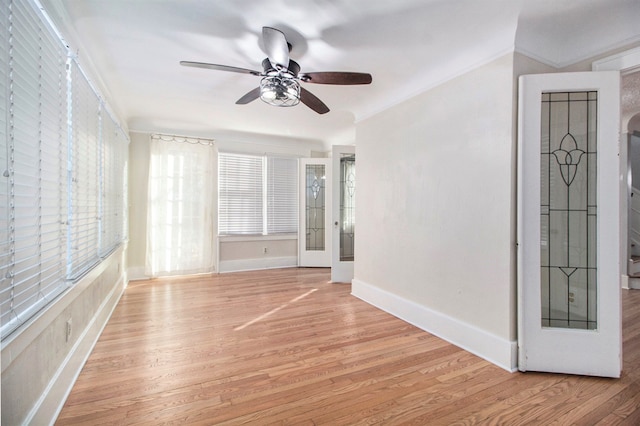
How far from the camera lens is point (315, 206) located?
596cm

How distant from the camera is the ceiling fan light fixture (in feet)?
7.54

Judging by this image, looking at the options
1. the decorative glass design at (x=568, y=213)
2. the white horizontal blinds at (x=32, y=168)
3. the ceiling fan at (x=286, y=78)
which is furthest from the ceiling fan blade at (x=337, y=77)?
the white horizontal blinds at (x=32, y=168)

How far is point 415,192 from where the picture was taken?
2992 millimetres

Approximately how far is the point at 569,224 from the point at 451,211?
82cm

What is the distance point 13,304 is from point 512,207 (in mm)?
2926

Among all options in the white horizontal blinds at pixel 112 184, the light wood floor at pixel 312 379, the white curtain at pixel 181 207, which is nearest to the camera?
the light wood floor at pixel 312 379

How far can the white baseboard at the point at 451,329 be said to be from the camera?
7.07 feet

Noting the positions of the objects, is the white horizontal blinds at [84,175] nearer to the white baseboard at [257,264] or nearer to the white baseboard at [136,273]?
the white baseboard at [136,273]

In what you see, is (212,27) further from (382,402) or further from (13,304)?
(382,402)

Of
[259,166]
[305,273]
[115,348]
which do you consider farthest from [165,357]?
[259,166]

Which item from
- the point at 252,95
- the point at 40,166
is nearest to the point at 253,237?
the point at 252,95

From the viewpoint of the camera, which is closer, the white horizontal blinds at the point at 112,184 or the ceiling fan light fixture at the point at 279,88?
the ceiling fan light fixture at the point at 279,88

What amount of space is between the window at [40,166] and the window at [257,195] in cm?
293

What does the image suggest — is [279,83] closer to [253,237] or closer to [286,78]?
[286,78]
